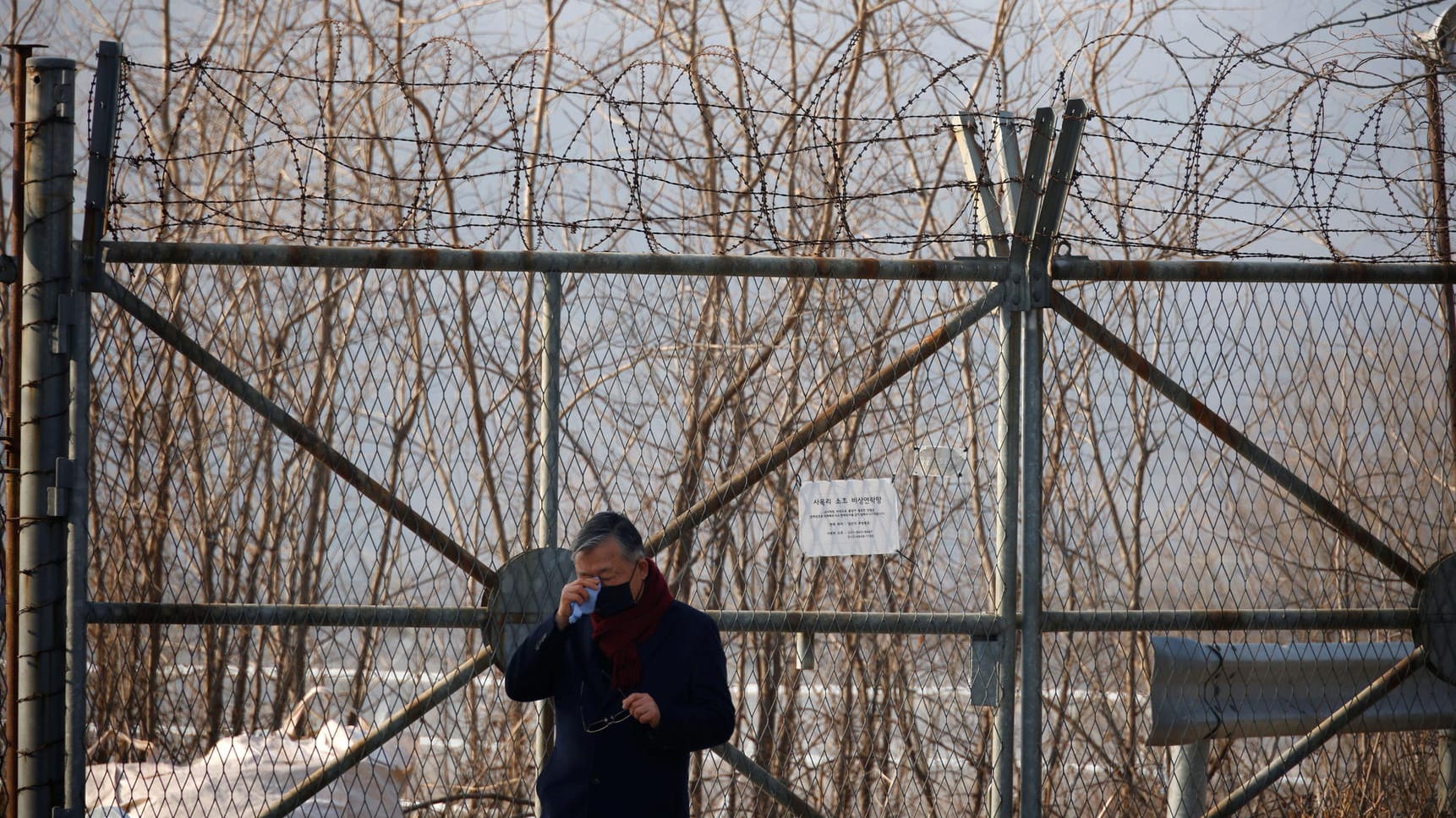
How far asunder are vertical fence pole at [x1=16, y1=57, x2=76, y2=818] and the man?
1289 millimetres

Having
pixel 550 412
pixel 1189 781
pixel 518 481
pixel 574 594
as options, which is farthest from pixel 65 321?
pixel 1189 781

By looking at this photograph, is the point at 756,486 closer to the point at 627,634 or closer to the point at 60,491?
the point at 627,634

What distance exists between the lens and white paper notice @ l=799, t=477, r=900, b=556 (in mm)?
3588

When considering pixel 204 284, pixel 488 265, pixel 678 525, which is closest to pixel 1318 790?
pixel 678 525

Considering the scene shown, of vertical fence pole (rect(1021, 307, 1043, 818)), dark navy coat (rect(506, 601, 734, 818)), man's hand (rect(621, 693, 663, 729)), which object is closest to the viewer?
man's hand (rect(621, 693, 663, 729))

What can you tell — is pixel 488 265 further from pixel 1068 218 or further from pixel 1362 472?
pixel 1362 472

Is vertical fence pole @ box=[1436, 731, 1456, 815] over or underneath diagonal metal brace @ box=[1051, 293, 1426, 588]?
underneath

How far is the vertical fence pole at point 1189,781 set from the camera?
3830 millimetres

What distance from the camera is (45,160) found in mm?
3268

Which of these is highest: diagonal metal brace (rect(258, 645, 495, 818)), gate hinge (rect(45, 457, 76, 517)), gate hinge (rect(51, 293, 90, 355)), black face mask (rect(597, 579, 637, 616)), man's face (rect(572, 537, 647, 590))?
gate hinge (rect(51, 293, 90, 355))

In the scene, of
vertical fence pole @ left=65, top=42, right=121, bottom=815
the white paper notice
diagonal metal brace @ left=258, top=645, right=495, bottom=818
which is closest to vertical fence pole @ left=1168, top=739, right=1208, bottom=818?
the white paper notice

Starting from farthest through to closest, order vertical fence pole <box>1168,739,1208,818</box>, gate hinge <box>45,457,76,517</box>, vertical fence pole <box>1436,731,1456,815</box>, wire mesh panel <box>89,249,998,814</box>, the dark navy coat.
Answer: wire mesh panel <box>89,249,998,814</box>
vertical fence pole <box>1436,731,1456,815</box>
vertical fence pole <box>1168,739,1208,818</box>
gate hinge <box>45,457,76,517</box>
the dark navy coat

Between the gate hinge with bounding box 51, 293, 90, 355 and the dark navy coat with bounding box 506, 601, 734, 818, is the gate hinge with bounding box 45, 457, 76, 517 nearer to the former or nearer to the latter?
the gate hinge with bounding box 51, 293, 90, 355

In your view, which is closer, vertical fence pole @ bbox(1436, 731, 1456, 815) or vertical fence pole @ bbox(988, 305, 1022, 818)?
vertical fence pole @ bbox(988, 305, 1022, 818)
